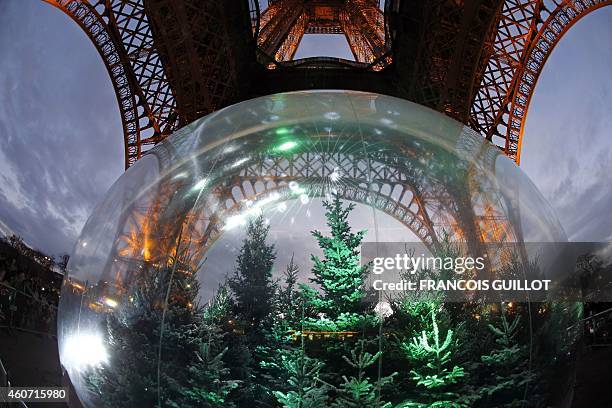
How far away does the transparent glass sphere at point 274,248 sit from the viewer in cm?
225

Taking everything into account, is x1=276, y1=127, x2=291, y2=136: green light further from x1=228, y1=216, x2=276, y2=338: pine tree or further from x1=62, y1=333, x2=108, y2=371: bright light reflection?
x1=62, y1=333, x2=108, y2=371: bright light reflection

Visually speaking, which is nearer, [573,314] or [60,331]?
[573,314]

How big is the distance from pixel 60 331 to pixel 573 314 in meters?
2.75

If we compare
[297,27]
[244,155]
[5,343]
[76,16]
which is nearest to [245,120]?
[244,155]

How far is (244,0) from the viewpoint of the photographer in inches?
649

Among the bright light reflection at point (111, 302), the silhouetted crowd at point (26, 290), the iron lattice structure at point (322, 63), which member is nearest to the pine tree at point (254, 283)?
the bright light reflection at point (111, 302)

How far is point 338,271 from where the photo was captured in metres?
2.31

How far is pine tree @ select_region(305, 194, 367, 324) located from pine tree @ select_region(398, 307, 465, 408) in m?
0.29

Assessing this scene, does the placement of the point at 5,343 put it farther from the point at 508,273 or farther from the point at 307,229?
the point at 508,273

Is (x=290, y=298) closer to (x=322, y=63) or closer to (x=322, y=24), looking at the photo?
(x=322, y=63)

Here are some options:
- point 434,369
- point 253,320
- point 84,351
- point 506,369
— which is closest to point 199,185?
point 253,320

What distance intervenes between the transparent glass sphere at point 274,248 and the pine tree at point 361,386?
23 millimetres

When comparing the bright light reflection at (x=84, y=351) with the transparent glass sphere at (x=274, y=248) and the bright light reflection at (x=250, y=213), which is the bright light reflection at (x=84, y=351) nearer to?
the transparent glass sphere at (x=274, y=248)

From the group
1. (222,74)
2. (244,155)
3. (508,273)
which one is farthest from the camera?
(222,74)
